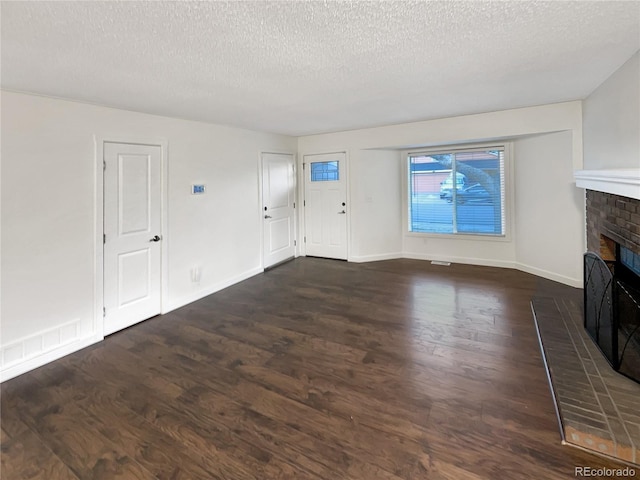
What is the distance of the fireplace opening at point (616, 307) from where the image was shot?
2.30 meters

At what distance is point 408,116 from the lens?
179 inches

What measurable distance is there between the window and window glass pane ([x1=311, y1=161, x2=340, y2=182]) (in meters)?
1.47

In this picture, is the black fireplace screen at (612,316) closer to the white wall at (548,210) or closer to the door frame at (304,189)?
the white wall at (548,210)

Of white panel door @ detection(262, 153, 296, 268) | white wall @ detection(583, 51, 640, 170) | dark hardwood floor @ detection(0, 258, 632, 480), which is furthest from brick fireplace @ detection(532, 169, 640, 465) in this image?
white panel door @ detection(262, 153, 296, 268)

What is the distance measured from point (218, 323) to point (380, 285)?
90.9 inches

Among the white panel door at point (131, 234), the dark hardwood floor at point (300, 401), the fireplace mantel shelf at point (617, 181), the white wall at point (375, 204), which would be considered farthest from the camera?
the white wall at point (375, 204)

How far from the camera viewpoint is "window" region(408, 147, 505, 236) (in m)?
5.49

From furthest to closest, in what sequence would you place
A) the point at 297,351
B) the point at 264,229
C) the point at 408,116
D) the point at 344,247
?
the point at 344,247 → the point at 264,229 → the point at 408,116 → the point at 297,351

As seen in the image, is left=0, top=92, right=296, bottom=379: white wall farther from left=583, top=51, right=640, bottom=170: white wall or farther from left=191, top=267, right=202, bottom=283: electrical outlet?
left=583, top=51, right=640, bottom=170: white wall

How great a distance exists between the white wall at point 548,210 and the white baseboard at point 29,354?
230 inches

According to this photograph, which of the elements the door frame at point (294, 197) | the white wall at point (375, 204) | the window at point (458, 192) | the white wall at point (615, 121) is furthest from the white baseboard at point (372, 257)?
the white wall at point (615, 121)

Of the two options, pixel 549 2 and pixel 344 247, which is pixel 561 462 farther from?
pixel 344 247

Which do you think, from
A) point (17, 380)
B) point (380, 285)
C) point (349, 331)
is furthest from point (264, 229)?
point (17, 380)

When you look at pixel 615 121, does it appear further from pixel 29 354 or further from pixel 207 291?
pixel 29 354
